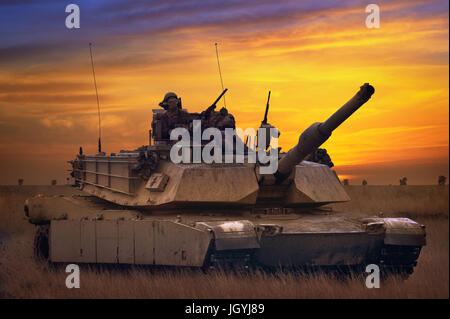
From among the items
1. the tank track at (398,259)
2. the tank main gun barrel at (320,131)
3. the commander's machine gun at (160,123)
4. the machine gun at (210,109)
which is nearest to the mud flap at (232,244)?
the tank main gun barrel at (320,131)

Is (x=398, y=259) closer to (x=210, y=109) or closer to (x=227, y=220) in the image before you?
(x=227, y=220)

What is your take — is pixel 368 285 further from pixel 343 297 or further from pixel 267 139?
pixel 267 139

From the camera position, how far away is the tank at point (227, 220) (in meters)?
11.5

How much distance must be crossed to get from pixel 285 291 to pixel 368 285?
171 cm

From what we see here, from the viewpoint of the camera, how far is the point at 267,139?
13859 mm

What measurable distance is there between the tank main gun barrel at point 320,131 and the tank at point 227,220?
2 centimetres

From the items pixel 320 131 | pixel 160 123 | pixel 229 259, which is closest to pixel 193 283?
pixel 229 259

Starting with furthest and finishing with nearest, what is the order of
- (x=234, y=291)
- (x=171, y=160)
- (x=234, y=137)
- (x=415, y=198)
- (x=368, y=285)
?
(x=415, y=198) → (x=234, y=137) → (x=171, y=160) → (x=368, y=285) → (x=234, y=291)

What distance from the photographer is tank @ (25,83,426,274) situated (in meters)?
11.5

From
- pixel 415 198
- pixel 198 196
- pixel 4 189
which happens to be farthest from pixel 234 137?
pixel 4 189

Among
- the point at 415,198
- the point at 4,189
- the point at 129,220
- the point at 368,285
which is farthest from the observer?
the point at 4,189

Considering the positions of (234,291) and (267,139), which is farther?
(267,139)

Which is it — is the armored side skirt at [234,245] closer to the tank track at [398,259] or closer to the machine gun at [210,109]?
the tank track at [398,259]

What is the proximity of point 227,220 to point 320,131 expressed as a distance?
254 cm
